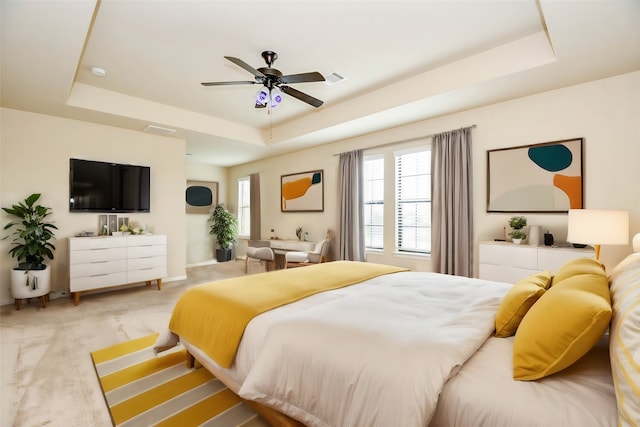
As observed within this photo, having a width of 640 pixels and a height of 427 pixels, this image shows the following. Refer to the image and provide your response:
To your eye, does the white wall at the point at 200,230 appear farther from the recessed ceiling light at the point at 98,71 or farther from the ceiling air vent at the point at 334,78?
the ceiling air vent at the point at 334,78

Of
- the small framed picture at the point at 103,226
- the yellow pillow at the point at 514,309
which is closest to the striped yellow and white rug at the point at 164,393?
the yellow pillow at the point at 514,309

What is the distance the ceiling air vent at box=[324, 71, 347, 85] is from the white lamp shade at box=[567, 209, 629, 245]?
109 inches

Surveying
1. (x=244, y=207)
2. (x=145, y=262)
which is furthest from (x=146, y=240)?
(x=244, y=207)

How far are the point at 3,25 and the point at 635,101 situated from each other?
5.54 metres

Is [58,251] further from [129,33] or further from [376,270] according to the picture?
[376,270]

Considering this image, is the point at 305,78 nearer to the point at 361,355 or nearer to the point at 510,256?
the point at 361,355

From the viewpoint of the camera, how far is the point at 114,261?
4508 millimetres

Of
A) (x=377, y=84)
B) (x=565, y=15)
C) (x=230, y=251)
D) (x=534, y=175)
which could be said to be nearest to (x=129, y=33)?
(x=377, y=84)

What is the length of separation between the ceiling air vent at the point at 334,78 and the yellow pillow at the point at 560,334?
10.7 ft

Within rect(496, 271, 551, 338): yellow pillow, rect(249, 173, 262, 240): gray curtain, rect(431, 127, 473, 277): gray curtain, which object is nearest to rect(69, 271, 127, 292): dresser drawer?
rect(249, 173, 262, 240): gray curtain

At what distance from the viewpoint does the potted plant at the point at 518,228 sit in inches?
139

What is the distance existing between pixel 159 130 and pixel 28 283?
2.69 m

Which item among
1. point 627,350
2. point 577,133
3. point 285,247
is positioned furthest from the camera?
point 285,247

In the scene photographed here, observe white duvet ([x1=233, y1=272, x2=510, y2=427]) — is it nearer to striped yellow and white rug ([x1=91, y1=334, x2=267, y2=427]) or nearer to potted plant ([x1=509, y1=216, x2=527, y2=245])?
striped yellow and white rug ([x1=91, y1=334, x2=267, y2=427])
